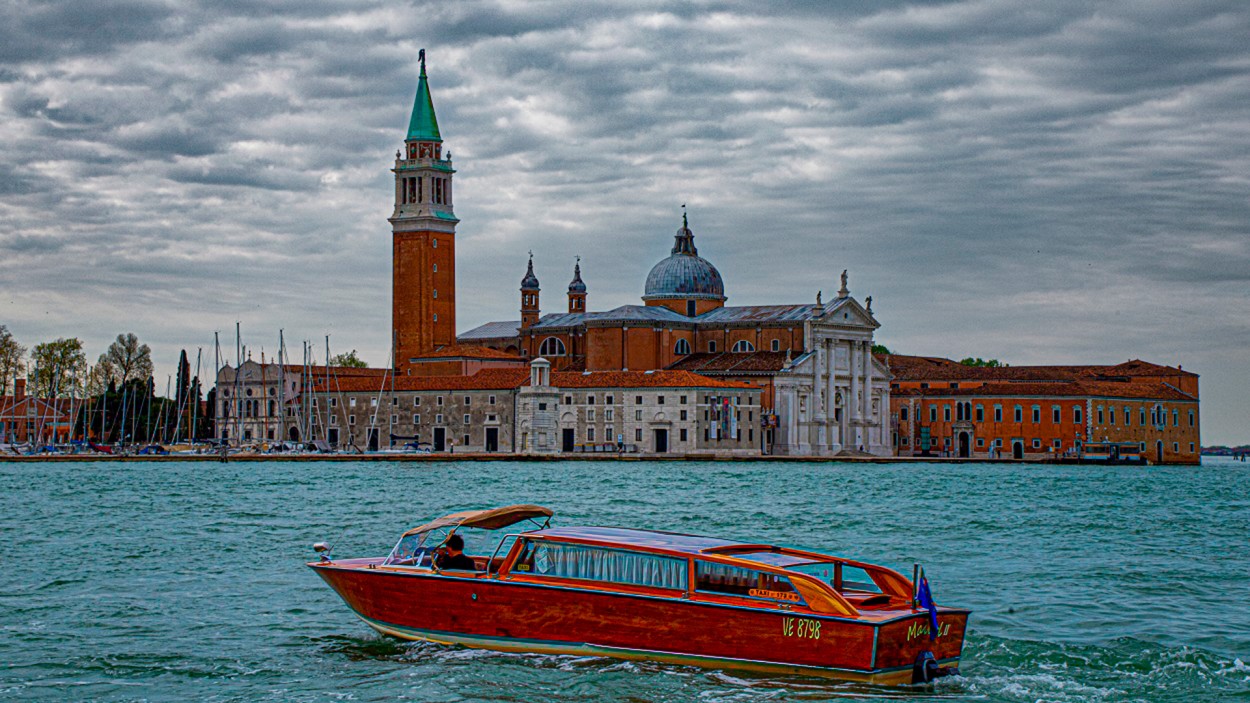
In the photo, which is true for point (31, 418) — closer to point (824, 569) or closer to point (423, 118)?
point (423, 118)

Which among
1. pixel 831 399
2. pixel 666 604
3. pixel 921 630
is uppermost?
pixel 831 399

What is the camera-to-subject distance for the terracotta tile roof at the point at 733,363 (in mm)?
85000

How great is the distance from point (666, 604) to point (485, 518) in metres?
2.68

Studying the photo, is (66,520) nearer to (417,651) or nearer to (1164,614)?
(417,651)

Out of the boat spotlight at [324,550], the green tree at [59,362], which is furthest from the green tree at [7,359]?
the boat spotlight at [324,550]

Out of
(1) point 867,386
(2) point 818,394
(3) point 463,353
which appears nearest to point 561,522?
(2) point 818,394

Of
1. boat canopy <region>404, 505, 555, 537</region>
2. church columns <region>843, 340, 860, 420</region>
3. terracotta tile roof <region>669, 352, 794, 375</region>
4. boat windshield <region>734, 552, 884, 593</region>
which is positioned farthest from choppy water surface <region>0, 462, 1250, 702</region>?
church columns <region>843, 340, 860, 420</region>

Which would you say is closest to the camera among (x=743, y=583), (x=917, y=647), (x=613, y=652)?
(x=917, y=647)

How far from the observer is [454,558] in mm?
15305

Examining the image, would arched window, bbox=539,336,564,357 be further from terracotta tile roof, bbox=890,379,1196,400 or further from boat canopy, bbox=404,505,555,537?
boat canopy, bbox=404,505,555,537

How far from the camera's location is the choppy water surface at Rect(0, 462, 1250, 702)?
13.8 metres

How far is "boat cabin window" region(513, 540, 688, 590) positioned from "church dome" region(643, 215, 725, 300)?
79526 mm

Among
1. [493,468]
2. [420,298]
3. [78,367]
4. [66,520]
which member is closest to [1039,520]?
[66,520]

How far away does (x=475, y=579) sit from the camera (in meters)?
14.8
